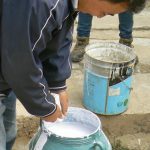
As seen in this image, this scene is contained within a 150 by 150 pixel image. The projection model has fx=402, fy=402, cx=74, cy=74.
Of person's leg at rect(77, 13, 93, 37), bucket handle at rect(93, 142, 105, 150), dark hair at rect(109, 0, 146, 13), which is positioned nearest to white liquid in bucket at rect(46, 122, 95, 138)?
bucket handle at rect(93, 142, 105, 150)

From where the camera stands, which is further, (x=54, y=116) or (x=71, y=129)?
(x=71, y=129)

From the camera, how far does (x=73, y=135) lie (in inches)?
91.2

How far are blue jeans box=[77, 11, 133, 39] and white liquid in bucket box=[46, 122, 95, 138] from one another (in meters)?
1.71

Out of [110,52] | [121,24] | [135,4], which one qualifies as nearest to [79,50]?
[121,24]

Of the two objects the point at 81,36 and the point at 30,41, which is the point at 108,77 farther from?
the point at 30,41

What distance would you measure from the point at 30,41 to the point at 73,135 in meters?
0.83

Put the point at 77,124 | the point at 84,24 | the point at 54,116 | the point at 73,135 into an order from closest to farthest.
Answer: the point at 54,116
the point at 73,135
the point at 77,124
the point at 84,24

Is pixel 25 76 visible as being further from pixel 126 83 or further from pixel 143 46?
pixel 143 46

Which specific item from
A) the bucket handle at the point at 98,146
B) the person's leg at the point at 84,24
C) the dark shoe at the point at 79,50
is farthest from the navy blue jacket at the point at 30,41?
the dark shoe at the point at 79,50

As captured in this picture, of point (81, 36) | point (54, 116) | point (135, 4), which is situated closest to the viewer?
point (135, 4)

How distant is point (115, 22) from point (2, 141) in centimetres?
370

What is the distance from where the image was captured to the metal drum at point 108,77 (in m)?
3.18

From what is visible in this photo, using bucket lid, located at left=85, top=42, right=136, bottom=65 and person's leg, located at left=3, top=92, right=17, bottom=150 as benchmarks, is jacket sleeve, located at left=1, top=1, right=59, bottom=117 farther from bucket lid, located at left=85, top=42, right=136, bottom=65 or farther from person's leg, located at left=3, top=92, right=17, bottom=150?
bucket lid, located at left=85, top=42, right=136, bottom=65

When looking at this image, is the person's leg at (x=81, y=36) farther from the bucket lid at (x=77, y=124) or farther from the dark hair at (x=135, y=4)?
the dark hair at (x=135, y=4)
